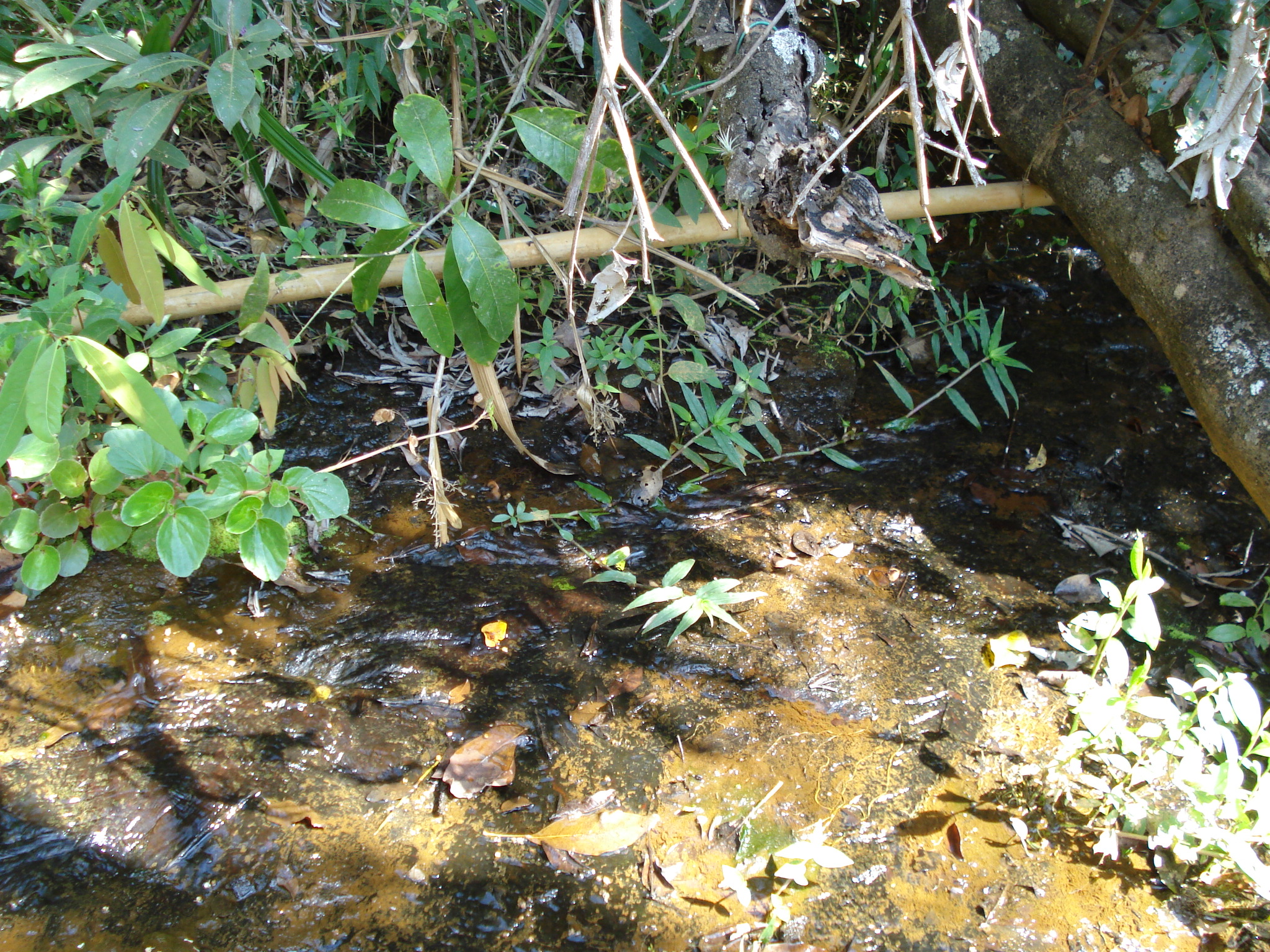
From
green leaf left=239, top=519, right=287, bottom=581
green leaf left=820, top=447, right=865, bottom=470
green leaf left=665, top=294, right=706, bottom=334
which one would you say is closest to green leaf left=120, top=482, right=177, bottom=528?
green leaf left=239, top=519, right=287, bottom=581

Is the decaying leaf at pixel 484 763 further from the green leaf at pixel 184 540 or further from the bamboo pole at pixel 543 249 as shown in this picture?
the bamboo pole at pixel 543 249

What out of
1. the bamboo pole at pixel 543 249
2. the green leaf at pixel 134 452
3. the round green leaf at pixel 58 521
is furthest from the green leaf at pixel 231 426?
the bamboo pole at pixel 543 249

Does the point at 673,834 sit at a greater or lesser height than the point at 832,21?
lesser

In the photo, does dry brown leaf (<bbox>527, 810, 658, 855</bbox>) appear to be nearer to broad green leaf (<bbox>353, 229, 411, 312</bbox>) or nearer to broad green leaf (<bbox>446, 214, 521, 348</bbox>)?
broad green leaf (<bbox>446, 214, 521, 348</bbox>)

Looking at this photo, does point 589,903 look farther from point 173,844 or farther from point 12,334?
point 12,334

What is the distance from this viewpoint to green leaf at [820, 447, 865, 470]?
237cm

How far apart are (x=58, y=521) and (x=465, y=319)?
90cm

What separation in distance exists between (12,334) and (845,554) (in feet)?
6.24

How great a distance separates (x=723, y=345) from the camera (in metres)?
2.59

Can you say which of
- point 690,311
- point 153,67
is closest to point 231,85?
point 153,67

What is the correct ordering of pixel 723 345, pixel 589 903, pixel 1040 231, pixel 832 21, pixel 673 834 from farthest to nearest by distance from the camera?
1. pixel 1040 231
2. pixel 832 21
3. pixel 723 345
4. pixel 673 834
5. pixel 589 903

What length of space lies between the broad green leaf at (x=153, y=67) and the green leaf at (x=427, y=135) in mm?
444

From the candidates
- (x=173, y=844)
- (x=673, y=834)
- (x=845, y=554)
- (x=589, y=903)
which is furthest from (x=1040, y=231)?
(x=173, y=844)

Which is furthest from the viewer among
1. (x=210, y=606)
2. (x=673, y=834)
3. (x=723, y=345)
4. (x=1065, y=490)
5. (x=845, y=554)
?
(x=723, y=345)
